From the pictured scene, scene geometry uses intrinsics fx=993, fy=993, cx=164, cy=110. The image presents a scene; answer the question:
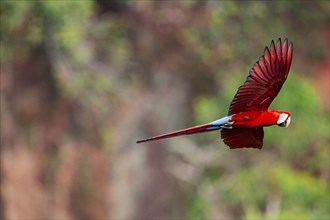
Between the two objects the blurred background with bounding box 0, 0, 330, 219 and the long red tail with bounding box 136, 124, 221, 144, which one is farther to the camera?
the blurred background with bounding box 0, 0, 330, 219

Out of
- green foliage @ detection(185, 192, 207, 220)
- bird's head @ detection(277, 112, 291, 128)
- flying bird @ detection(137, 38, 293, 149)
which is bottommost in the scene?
green foliage @ detection(185, 192, 207, 220)

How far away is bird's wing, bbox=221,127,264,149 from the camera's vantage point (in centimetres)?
345

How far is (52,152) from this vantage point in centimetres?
1164

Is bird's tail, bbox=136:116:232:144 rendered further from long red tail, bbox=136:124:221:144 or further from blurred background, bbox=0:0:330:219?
blurred background, bbox=0:0:330:219

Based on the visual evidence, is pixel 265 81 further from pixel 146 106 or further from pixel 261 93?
pixel 146 106

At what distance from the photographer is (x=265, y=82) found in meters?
3.31

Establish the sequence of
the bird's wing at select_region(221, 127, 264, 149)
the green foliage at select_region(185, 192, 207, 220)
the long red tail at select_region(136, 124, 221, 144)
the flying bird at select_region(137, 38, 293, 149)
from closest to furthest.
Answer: the long red tail at select_region(136, 124, 221, 144)
the flying bird at select_region(137, 38, 293, 149)
the bird's wing at select_region(221, 127, 264, 149)
the green foliage at select_region(185, 192, 207, 220)

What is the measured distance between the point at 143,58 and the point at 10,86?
1.76m

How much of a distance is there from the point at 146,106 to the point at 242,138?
8744 mm

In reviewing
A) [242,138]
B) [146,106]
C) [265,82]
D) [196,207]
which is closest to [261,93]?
[265,82]

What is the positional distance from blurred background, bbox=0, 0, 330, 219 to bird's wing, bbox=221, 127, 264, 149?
6490mm

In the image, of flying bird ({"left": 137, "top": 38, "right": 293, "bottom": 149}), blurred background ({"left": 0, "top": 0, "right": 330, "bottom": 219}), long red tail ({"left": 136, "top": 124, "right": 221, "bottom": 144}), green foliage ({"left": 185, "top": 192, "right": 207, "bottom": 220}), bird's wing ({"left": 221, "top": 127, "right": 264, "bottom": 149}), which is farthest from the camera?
green foliage ({"left": 185, "top": 192, "right": 207, "bottom": 220})

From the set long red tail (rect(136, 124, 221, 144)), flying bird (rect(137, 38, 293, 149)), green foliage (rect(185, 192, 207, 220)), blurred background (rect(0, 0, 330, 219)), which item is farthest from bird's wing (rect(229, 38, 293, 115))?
green foliage (rect(185, 192, 207, 220))

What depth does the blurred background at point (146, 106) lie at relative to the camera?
33.8ft
